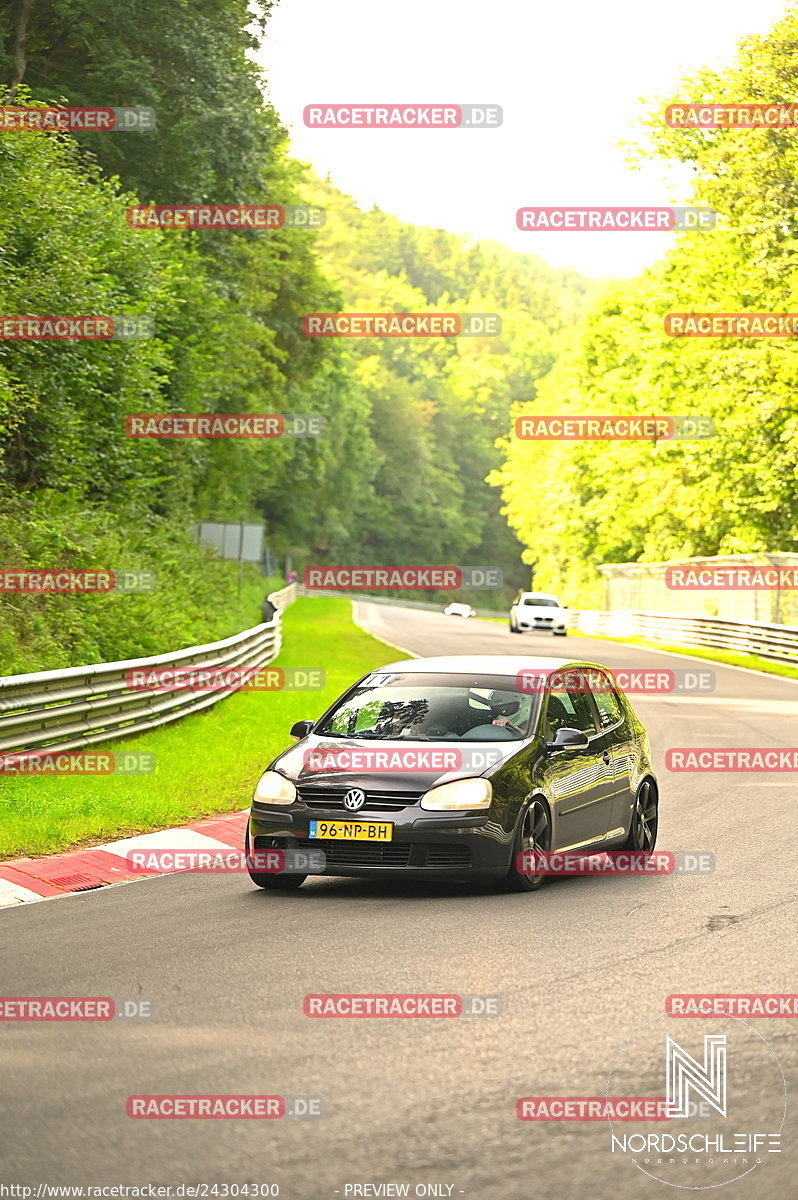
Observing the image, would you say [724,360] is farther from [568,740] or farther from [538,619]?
[568,740]

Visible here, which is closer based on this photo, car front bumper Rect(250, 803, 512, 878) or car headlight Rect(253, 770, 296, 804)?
car front bumper Rect(250, 803, 512, 878)

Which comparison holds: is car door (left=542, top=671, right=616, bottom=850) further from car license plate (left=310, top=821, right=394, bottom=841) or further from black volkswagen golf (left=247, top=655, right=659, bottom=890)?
car license plate (left=310, top=821, right=394, bottom=841)

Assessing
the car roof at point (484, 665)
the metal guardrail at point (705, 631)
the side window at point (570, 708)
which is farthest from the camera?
the metal guardrail at point (705, 631)

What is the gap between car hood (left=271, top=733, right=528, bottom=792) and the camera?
10195 millimetres

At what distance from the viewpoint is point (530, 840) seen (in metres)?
10.4

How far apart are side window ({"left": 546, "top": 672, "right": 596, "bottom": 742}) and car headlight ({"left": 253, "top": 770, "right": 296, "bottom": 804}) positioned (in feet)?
6.05

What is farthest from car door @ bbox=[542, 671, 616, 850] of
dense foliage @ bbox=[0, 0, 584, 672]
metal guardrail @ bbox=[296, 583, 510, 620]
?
metal guardrail @ bbox=[296, 583, 510, 620]

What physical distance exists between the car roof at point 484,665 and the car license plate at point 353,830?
1.61 metres

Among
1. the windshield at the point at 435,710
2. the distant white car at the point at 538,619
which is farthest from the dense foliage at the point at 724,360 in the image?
the windshield at the point at 435,710

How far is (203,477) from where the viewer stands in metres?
48.9

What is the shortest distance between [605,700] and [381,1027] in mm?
5932

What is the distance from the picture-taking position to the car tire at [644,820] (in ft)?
39.8

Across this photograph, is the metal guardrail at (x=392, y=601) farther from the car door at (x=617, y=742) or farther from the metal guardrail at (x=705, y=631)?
the car door at (x=617, y=742)

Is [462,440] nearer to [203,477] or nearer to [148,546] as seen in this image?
[203,477]
